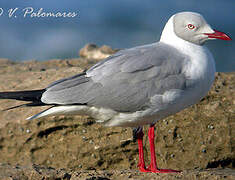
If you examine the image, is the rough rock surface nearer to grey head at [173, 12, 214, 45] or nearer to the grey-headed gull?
the grey-headed gull

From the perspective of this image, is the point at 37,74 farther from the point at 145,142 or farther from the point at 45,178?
the point at 45,178

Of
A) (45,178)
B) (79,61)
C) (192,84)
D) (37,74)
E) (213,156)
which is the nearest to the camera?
(45,178)

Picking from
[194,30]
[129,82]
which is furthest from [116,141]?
[194,30]

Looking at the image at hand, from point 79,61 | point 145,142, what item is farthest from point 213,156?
point 79,61

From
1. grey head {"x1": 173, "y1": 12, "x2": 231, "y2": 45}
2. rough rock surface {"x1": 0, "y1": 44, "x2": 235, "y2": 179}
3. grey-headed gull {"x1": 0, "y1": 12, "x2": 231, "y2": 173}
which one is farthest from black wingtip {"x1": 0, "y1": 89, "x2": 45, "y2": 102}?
grey head {"x1": 173, "y1": 12, "x2": 231, "y2": 45}

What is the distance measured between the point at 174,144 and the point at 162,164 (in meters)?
0.34

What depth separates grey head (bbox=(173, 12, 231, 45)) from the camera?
15.8 feet

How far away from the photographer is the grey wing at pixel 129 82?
4.59 meters

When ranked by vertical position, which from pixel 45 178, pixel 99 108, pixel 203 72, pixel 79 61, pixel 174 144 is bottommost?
pixel 45 178

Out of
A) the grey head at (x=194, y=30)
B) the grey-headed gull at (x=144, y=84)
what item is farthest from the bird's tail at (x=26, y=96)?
the grey head at (x=194, y=30)

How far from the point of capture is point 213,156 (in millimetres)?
5930

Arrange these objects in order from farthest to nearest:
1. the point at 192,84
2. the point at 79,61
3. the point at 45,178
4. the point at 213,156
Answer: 1. the point at 79,61
2. the point at 213,156
3. the point at 192,84
4. the point at 45,178

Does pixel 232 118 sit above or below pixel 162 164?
above

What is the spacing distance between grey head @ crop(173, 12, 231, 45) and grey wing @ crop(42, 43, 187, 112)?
26cm
